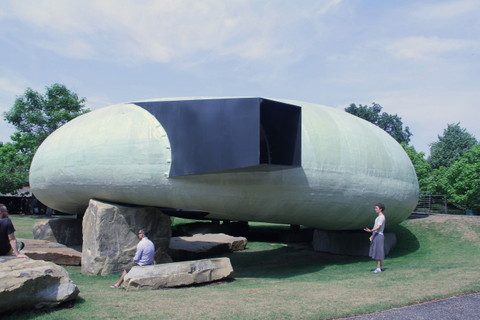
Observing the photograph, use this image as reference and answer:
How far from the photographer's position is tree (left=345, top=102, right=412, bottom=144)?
62125mm

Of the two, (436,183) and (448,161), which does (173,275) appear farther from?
(448,161)

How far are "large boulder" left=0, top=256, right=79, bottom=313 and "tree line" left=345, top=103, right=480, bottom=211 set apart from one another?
3725 cm

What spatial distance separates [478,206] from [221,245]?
97.2 feet

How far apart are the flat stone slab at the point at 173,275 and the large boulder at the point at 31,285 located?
1.82 meters

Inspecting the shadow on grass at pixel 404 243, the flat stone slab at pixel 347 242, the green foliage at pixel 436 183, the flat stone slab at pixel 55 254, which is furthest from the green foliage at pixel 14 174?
the green foliage at pixel 436 183

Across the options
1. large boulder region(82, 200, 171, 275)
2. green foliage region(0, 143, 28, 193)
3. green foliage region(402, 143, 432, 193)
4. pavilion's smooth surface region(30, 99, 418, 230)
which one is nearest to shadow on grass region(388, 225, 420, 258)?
pavilion's smooth surface region(30, 99, 418, 230)

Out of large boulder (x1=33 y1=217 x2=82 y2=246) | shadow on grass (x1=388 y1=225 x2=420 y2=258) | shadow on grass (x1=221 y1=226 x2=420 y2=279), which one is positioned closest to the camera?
shadow on grass (x1=221 y1=226 x2=420 y2=279)

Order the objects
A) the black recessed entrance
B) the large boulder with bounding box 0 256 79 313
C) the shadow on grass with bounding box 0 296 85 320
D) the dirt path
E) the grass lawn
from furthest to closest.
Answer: the black recessed entrance → the grass lawn → the shadow on grass with bounding box 0 296 85 320 → the large boulder with bounding box 0 256 79 313 → the dirt path

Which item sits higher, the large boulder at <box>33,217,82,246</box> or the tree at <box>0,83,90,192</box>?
the tree at <box>0,83,90,192</box>

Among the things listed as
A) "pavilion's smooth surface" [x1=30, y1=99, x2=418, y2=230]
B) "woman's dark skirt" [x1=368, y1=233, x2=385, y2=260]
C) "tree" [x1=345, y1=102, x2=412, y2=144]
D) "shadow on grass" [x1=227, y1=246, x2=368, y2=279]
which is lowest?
"shadow on grass" [x1=227, y1=246, x2=368, y2=279]

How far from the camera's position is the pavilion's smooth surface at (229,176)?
12.1 m

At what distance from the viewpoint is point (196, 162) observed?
37.8ft

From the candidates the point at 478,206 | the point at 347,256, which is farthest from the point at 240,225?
the point at 478,206

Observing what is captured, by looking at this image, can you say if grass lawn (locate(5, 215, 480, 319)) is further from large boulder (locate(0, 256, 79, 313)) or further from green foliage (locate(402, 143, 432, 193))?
green foliage (locate(402, 143, 432, 193))
